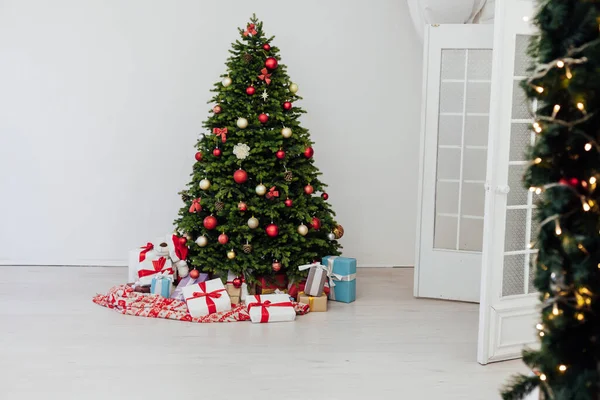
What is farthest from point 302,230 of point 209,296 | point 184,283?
point 184,283

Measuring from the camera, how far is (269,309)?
185 inches

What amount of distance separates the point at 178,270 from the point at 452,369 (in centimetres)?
209

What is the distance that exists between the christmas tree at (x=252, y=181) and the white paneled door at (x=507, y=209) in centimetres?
149

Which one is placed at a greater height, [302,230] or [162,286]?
[302,230]

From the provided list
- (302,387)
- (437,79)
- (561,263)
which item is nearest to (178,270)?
(302,387)

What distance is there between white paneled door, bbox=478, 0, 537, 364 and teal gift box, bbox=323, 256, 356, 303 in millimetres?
1315

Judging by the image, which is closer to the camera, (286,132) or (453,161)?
(286,132)

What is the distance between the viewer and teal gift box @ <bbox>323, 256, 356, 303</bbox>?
5.16 meters

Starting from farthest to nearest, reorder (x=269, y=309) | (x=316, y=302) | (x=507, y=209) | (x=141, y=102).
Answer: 1. (x=141, y=102)
2. (x=316, y=302)
3. (x=269, y=309)
4. (x=507, y=209)

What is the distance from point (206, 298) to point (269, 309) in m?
0.42

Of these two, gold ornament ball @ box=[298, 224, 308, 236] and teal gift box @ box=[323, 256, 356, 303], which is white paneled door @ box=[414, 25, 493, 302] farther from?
gold ornament ball @ box=[298, 224, 308, 236]

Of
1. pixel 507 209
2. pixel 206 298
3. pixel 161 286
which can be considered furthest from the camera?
pixel 161 286

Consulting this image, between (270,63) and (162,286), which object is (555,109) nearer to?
(270,63)

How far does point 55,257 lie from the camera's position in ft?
20.1
